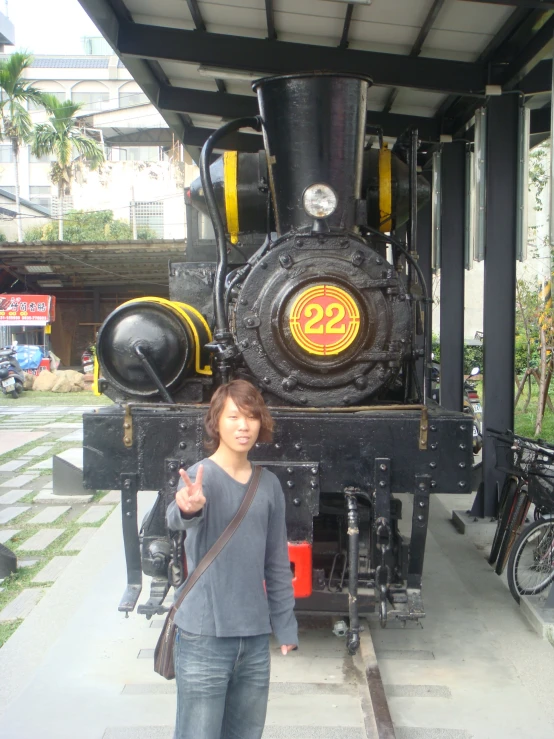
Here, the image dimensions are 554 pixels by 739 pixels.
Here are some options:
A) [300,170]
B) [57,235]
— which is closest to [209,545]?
[300,170]

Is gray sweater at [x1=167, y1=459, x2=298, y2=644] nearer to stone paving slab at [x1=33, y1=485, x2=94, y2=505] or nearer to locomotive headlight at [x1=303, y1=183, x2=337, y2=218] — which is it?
locomotive headlight at [x1=303, y1=183, x2=337, y2=218]

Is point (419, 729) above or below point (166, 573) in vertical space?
below

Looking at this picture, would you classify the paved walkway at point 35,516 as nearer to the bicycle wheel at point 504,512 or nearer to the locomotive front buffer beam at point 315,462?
the locomotive front buffer beam at point 315,462

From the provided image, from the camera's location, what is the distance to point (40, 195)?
39875mm

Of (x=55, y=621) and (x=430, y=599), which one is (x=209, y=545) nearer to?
(x=55, y=621)

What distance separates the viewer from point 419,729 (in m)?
3.09

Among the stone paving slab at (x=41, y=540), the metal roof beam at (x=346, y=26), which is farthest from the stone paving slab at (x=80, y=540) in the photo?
the metal roof beam at (x=346, y=26)

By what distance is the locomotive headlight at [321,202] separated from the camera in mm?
3670

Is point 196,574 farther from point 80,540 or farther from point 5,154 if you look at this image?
point 5,154

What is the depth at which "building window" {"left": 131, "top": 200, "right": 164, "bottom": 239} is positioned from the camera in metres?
33.6

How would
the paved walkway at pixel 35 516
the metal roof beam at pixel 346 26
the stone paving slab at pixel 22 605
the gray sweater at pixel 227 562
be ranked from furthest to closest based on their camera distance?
the metal roof beam at pixel 346 26
the paved walkway at pixel 35 516
the stone paving slab at pixel 22 605
the gray sweater at pixel 227 562

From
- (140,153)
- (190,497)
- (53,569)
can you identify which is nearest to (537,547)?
(190,497)

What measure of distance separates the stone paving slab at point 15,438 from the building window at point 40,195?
3033 centimetres

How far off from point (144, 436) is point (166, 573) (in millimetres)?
674
